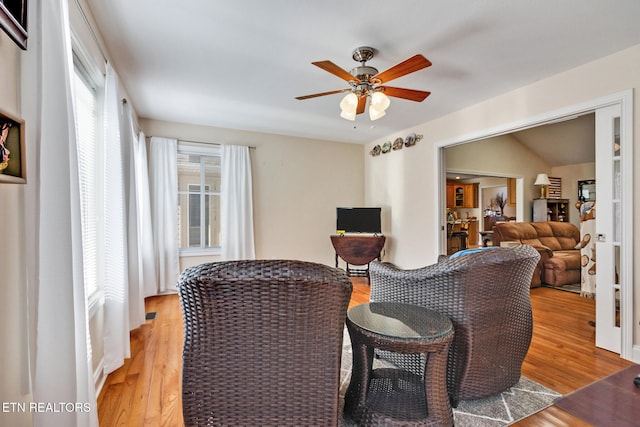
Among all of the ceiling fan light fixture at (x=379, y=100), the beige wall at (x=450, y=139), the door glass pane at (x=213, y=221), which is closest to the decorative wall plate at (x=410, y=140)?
the beige wall at (x=450, y=139)

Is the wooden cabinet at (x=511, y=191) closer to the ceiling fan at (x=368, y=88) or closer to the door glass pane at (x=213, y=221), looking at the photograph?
the ceiling fan at (x=368, y=88)

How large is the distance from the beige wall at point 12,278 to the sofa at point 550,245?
5.31m

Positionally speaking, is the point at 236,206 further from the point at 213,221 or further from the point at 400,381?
the point at 400,381

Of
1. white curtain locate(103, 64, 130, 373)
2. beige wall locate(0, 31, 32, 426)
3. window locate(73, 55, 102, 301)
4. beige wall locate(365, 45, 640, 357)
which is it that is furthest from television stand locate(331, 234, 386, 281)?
beige wall locate(0, 31, 32, 426)

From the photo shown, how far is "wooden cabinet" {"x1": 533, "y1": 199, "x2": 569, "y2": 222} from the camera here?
231 inches

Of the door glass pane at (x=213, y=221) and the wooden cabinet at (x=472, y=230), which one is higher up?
the door glass pane at (x=213, y=221)

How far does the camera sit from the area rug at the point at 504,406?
5.00ft

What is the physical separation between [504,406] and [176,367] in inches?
84.3

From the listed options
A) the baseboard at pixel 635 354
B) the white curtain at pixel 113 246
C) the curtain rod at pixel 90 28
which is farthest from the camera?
the baseboard at pixel 635 354

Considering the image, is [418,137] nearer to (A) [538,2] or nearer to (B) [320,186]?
(B) [320,186]

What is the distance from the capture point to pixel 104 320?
2.04 meters

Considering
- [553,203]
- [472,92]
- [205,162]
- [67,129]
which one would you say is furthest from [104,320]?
[553,203]

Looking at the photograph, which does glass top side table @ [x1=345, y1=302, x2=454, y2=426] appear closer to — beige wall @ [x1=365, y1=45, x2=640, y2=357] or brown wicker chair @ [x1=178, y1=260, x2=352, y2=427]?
brown wicker chair @ [x1=178, y1=260, x2=352, y2=427]

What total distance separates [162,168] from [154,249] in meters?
1.10
